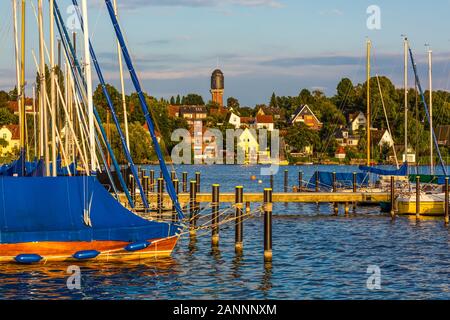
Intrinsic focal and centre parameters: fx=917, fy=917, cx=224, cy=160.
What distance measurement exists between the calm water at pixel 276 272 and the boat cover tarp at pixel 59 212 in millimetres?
1385

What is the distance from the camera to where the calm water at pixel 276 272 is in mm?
31109

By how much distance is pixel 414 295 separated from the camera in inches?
1227

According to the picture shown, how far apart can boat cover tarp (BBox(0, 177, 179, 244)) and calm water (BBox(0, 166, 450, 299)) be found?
4.55 ft

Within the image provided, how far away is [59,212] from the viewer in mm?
34000

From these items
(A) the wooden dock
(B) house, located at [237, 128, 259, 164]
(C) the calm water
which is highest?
(B) house, located at [237, 128, 259, 164]

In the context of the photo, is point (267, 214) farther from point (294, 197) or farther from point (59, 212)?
point (294, 197)

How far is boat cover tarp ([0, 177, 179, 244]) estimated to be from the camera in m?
33.5

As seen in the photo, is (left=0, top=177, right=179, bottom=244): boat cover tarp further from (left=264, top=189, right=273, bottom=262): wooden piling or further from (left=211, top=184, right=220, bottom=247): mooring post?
(left=211, top=184, right=220, bottom=247): mooring post

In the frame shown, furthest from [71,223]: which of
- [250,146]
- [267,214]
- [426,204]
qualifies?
[250,146]

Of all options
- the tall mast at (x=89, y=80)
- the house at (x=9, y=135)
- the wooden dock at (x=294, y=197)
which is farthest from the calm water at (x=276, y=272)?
the house at (x=9, y=135)

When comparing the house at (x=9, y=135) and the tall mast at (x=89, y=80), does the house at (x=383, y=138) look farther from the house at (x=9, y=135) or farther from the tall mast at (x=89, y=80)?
the tall mast at (x=89, y=80)

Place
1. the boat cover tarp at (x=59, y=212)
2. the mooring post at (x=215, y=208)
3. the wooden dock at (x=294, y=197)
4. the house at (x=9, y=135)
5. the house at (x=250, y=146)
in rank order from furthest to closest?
the house at (x=250, y=146) → the house at (x=9, y=135) → the wooden dock at (x=294, y=197) → the mooring post at (x=215, y=208) → the boat cover tarp at (x=59, y=212)

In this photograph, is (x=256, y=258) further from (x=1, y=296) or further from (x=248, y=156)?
(x=248, y=156)

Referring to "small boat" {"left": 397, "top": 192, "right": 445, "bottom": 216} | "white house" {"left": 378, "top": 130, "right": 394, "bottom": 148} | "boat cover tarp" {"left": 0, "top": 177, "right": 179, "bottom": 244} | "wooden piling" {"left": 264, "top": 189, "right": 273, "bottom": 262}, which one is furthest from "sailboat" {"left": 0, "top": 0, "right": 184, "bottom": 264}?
"white house" {"left": 378, "top": 130, "right": 394, "bottom": 148}
